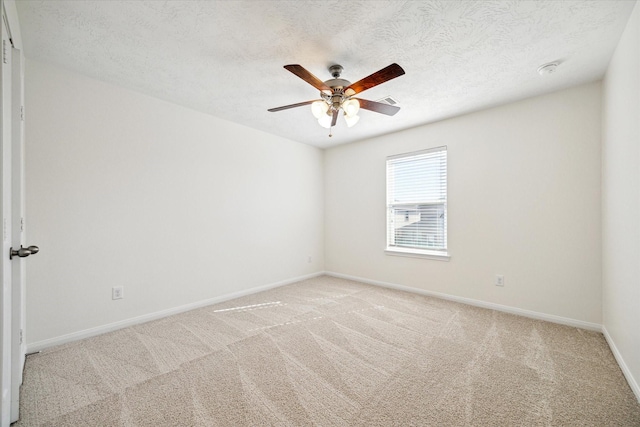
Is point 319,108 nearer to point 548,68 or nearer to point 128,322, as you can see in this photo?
point 548,68

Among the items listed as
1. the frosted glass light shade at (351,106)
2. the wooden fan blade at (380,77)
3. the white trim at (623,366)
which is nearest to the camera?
the white trim at (623,366)

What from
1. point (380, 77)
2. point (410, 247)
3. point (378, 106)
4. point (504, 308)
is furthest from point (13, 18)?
point (504, 308)

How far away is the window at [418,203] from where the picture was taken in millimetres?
3732

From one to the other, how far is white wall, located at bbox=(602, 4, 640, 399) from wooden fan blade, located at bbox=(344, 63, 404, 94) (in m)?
1.46

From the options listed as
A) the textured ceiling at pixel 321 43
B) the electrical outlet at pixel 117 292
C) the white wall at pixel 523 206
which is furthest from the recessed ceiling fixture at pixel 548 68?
the electrical outlet at pixel 117 292

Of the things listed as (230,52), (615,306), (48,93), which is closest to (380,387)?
(615,306)

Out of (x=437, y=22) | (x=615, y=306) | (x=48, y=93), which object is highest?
(x=437, y=22)

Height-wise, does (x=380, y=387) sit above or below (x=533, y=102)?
below

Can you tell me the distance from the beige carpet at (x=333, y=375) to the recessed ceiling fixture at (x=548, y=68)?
246 centimetres

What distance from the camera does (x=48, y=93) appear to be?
2.35 metres

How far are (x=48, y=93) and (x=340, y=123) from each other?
3040mm

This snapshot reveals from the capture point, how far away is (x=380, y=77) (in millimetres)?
1935

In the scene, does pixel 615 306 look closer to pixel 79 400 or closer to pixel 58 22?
pixel 79 400

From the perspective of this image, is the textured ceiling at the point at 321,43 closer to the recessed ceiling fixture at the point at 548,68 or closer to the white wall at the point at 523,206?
the recessed ceiling fixture at the point at 548,68
